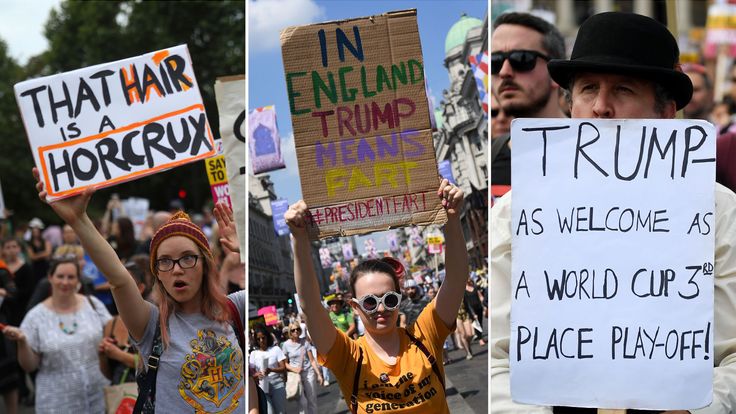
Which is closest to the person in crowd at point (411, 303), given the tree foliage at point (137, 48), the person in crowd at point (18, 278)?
the person in crowd at point (18, 278)

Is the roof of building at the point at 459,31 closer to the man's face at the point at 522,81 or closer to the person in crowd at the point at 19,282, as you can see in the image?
the man's face at the point at 522,81

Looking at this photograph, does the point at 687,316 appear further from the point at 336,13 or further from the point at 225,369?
the point at 225,369

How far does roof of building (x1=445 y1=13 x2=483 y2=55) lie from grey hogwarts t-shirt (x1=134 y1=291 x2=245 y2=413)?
1.38 metres

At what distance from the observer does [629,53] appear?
3.18m

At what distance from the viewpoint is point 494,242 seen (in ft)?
10.7

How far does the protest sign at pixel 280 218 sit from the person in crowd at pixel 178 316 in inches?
25.9

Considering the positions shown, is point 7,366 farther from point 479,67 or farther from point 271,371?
point 479,67

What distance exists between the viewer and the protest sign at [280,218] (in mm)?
3396

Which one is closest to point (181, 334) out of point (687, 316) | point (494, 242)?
point (494, 242)

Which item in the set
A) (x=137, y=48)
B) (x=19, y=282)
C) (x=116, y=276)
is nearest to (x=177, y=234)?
(x=116, y=276)

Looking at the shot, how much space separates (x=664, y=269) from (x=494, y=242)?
1.72ft

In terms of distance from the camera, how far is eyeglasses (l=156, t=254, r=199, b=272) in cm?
398

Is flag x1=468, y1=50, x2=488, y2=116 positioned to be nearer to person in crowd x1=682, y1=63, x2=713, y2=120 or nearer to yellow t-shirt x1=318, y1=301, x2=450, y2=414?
yellow t-shirt x1=318, y1=301, x2=450, y2=414

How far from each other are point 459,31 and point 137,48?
3279 centimetres
